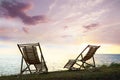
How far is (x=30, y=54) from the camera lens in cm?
1096

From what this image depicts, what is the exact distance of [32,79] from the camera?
970 centimetres

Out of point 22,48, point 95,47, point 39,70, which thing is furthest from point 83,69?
point 22,48

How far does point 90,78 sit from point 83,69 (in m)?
3.78

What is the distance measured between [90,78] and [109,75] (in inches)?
28.2

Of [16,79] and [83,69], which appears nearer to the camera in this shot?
[16,79]

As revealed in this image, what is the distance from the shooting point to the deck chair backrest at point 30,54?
10766 mm

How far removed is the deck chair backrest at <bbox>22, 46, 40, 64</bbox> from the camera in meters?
10.8

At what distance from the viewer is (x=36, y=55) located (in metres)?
11.0

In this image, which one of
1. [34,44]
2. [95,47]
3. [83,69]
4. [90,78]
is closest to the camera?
[90,78]

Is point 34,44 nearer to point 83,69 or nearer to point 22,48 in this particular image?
point 22,48

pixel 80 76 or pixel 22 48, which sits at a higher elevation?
pixel 22 48

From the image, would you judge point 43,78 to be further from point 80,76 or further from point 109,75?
point 109,75

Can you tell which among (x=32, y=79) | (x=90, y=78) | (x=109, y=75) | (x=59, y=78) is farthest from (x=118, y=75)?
(x=32, y=79)

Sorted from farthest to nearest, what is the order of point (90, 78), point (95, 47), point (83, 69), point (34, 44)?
point (83, 69)
point (95, 47)
point (34, 44)
point (90, 78)
